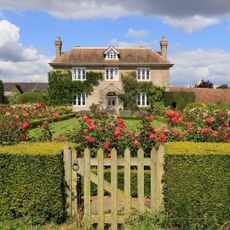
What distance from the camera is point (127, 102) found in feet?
133

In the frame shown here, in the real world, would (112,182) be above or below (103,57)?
below

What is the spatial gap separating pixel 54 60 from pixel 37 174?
122ft

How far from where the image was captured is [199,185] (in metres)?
5.23

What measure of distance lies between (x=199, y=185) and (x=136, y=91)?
3527 centimetres

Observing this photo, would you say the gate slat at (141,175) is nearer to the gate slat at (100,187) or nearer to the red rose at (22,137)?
the gate slat at (100,187)

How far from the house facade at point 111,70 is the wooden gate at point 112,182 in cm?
3533

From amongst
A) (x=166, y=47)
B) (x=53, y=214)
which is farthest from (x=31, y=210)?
(x=166, y=47)

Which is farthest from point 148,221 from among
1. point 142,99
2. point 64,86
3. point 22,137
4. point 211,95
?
point 211,95

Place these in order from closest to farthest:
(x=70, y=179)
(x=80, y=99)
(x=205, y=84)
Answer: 1. (x=70, y=179)
2. (x=80, y=99)
3. (x=205, y=84)

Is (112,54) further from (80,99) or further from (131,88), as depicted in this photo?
(80,99)

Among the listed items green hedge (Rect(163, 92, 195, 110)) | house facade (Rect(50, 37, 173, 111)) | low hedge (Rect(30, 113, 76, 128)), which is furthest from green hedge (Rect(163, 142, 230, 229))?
house facade (Rect(50, 37, 173, 111))

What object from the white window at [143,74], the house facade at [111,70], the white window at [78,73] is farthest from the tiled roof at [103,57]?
the white window at [143,74]

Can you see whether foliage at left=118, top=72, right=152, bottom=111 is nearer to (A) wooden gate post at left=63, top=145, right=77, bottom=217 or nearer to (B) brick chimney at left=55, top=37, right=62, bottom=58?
(B) brick chimney at left=55, top=37, right=62, bottom=58

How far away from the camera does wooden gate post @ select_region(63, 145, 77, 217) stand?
18.2ft
